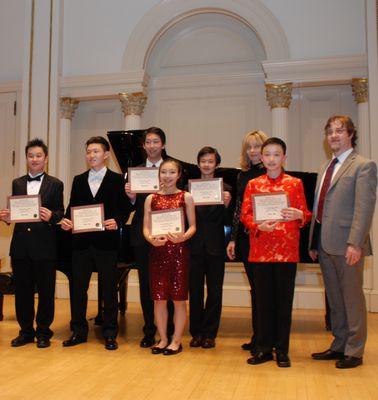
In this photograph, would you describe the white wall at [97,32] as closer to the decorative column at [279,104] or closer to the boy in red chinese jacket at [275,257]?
the decorative column at [279,104]

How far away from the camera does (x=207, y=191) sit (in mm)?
3588

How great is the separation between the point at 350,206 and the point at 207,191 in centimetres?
109

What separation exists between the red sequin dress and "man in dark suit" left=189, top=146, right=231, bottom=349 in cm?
22

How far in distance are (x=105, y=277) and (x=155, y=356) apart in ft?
2.45

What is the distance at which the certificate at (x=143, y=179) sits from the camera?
11.9 ft

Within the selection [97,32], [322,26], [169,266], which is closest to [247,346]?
[169,266]

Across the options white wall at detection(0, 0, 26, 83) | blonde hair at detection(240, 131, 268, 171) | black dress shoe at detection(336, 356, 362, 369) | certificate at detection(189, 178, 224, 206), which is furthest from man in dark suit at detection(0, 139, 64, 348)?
white wall at detection(0, 0, 26, 83)

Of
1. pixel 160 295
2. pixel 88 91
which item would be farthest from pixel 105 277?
pixel 88 91

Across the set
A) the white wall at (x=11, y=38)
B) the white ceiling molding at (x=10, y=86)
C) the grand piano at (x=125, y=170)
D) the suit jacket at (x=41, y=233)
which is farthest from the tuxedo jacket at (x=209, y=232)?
the white wall at (x=11, y=38)

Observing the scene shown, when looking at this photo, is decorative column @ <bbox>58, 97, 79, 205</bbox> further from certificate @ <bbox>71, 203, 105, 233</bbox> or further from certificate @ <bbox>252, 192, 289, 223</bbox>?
certificate @ <bbox>252, 192, 289, 223</bbox>

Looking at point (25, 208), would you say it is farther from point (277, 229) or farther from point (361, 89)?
point (361, 89)

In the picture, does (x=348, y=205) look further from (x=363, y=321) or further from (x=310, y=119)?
(x=310, y=119)

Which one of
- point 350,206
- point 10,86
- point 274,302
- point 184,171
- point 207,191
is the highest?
point 10,86

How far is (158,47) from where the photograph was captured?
6.92 metres
